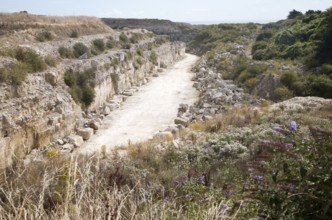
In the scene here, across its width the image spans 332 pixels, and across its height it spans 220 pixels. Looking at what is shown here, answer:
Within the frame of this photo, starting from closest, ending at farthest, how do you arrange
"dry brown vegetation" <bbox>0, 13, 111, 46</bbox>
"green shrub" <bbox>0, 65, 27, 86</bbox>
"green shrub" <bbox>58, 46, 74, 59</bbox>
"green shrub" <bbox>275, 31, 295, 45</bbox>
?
"green shrub" <bbox>0, 65, 27, 86</bbox>
"green shrub" <bbox>58, 46, 74, 59</bbox>
"dry brown vegetation" <bbox>0, 13, 111, 46</bbox>
"green shrub" <bbox>275, 31, 295, 45</bbox>

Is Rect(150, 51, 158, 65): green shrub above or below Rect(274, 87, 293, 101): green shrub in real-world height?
above

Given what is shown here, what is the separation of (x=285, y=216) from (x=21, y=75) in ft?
34.7

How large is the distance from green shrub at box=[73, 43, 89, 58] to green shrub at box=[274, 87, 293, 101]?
11.5 meters

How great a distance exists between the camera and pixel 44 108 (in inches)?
437

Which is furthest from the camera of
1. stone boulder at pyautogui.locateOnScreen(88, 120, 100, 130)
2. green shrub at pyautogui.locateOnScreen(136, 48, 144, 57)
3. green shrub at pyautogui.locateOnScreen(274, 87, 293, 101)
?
green shrub at pyautogui.locateOnScreen(136, 48, 144, 57)

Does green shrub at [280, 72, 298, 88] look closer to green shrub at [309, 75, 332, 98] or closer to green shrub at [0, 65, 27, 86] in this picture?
green shrub at [309, 75, 332, 98]

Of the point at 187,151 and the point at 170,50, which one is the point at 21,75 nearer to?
the point at 187,151

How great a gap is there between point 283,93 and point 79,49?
12.0m

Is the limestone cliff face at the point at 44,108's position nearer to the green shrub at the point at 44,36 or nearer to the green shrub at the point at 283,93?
the green shrub at the point at 44,36

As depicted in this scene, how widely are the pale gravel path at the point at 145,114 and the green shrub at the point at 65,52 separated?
4.09 metres

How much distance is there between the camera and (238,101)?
1538cm

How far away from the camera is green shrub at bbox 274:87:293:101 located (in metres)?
14.9

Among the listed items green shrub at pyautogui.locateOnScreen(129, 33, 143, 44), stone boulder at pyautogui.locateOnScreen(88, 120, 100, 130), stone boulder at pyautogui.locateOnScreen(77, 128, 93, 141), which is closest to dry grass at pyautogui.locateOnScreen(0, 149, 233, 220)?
stone boulder at pyautogui.locateOnScreen(77, 128, 93, 141)

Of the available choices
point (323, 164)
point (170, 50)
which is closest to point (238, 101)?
point (323, 164)
